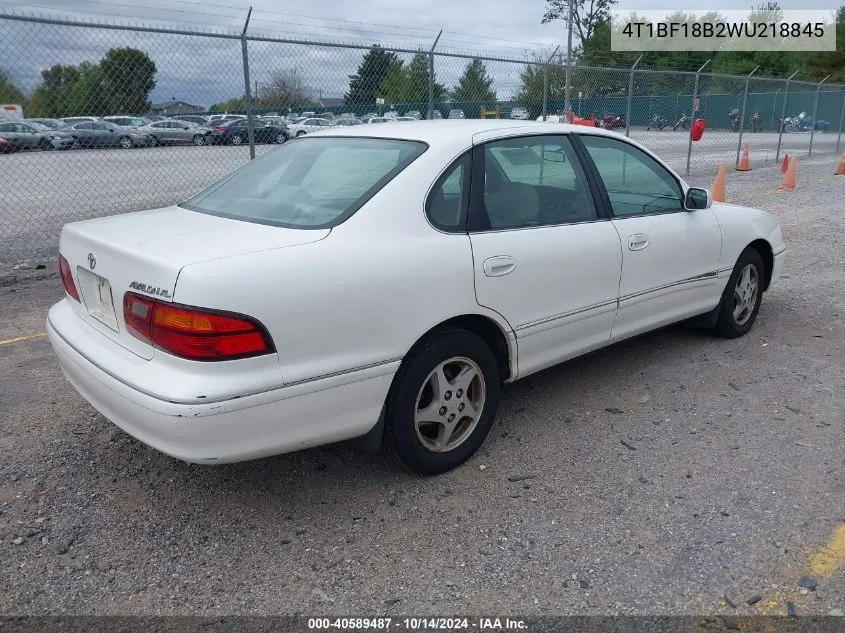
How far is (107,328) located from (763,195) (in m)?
12.9

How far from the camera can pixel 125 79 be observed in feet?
23.6

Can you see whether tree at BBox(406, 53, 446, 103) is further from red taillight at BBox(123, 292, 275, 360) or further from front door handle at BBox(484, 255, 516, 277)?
red taillight at BBox(123, 292, 275, 360)

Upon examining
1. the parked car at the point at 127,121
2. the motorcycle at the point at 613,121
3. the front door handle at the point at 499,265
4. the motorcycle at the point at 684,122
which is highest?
the parked car at the point at 127,121

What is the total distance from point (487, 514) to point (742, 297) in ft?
9.81

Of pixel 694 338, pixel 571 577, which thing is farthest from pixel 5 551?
pixel 694 338

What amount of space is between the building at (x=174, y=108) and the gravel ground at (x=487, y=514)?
13.6ft

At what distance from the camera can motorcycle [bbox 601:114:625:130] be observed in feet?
49.2

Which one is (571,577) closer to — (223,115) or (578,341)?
(578,341)

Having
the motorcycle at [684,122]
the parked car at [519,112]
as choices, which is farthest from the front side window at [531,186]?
the motorcycle at [684,122]

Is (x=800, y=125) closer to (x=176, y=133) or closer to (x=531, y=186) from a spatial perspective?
(x=176, y=133)

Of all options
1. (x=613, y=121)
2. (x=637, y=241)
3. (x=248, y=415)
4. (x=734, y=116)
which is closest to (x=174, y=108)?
(x=637, y=241)

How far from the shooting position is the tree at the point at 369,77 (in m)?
8.59

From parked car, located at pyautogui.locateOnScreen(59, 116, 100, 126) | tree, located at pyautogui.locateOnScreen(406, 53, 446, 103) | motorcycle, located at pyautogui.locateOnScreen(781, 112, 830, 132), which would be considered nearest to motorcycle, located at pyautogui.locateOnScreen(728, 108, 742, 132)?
motorcycle, located at pyautogui.locateOnScreen(781, 112, 830, 132)

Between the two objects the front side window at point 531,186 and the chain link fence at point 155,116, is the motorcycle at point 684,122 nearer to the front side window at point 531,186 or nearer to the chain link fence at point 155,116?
the chain link fence at point 155,116
